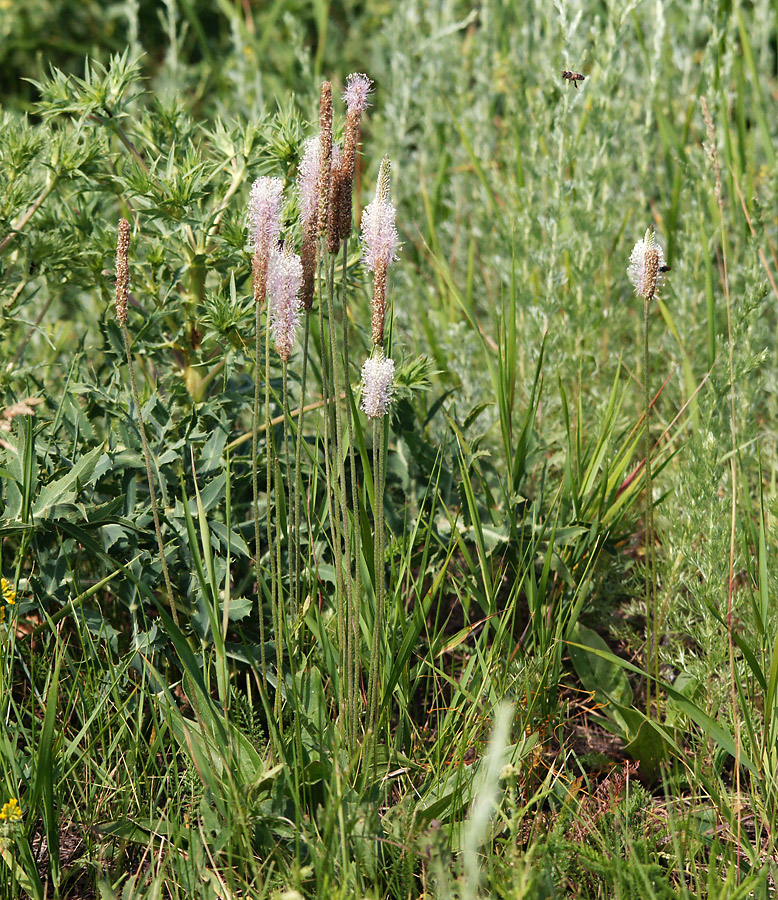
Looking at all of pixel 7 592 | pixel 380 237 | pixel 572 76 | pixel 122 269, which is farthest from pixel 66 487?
pixel 572 76

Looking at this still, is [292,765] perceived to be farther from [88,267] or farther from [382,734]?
[88,267]

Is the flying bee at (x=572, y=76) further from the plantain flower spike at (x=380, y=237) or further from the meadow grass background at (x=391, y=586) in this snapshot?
the plantain flower spike at (x=380, y=237)

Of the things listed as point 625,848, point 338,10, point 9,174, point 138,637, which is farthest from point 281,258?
point 338,10

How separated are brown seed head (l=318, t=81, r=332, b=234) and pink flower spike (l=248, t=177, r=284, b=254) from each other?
0.07m

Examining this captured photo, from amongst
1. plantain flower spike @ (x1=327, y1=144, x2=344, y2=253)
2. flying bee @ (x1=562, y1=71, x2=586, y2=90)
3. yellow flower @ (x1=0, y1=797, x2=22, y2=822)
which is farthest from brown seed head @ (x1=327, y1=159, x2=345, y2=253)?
flying bee @ (x1=562, y1=71, x2=586, y2=90)

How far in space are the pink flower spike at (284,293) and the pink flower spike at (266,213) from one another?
2cm

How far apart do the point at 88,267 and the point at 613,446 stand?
131cm

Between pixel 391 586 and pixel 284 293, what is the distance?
0.60m

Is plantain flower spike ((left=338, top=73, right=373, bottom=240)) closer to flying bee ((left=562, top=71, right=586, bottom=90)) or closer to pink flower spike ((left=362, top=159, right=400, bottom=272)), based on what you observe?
pink flower spike ((left=362, top=159, right=400, bottom=272))

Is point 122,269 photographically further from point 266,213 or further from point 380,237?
point 380,237

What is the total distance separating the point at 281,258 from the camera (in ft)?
4.29

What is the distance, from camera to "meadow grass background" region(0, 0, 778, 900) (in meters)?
1.40

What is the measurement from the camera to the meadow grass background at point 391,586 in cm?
140

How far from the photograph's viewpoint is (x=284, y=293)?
1.29 metres
